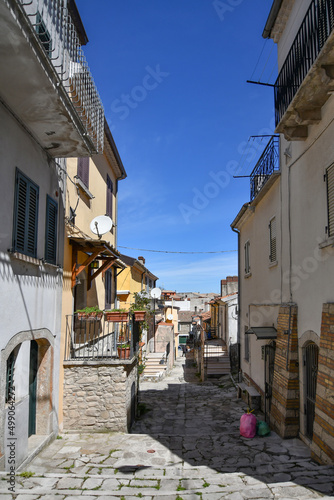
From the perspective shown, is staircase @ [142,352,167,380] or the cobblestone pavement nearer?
the cobblestone pavement

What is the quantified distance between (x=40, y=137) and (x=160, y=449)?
709 cm

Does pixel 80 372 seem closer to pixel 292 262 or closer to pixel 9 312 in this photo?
pixel 9 312

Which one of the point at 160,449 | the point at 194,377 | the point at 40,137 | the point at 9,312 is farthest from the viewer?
the point at 194,377

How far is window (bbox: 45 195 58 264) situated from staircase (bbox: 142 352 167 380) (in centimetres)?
1189

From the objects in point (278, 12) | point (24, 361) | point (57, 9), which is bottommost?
point (24, 361)

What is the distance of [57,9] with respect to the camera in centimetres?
695

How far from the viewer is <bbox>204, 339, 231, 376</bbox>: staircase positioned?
66.7 ft

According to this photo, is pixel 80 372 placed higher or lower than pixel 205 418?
higher

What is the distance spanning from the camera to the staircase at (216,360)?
20.3m

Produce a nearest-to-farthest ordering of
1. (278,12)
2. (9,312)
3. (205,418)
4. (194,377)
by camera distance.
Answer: (9,312), (278,12), (205,418), (194,377)

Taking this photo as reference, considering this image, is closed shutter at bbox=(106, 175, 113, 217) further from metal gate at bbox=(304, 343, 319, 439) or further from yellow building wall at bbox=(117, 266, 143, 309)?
metal gate at bbox=(304, 343, 319, 439)

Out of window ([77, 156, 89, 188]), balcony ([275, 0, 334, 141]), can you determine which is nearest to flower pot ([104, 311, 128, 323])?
window ([77, 156, 89, 188])

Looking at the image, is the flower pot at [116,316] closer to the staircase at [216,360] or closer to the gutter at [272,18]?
the gutter at [272,18]

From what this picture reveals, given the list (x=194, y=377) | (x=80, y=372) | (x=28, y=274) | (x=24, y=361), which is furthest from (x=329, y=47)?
(x=194, y=377)
